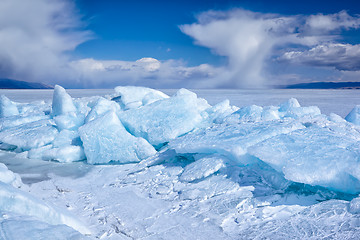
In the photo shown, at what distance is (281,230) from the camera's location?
A: 2305mm

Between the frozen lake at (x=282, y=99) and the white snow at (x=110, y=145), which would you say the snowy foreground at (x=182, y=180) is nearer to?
the white snow at (x=110, y=145)

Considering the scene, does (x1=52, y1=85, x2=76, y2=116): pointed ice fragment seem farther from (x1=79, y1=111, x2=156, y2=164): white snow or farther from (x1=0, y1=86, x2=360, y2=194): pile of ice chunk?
(x1=79, y1=111, x2=156, y2=164): white snow

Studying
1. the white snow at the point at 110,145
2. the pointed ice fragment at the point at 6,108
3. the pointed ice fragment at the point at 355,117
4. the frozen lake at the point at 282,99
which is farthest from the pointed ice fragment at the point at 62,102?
the frozen lake at the point at 282,99

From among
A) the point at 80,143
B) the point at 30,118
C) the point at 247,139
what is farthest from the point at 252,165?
the point at 30,118

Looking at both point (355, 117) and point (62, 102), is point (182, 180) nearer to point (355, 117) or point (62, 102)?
point (355, 117)

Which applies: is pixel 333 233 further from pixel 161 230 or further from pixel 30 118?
pixel 30 118

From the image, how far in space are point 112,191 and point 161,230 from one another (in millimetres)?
1176

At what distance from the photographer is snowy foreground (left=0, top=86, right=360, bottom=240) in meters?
2.31

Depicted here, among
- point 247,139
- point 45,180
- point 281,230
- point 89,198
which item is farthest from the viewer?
point 45,180

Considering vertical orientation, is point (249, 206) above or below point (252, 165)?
below

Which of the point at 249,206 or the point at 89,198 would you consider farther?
the point at 89,198

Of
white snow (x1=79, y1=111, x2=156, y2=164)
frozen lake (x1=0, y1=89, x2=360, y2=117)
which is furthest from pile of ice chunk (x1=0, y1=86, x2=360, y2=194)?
frozen lake (x1=0, y1=89, x2=360, y2=117)

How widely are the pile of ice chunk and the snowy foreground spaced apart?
17mm

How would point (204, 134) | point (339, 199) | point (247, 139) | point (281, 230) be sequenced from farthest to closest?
point (204, 134) < point (247, 139) < point (339, 199) < point (281, 230)
